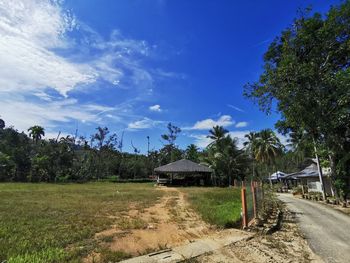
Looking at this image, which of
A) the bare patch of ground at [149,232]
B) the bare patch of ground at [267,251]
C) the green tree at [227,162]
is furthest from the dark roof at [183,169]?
the bare patch of ground at [267,251]

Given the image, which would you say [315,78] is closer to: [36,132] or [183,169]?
[183,169]

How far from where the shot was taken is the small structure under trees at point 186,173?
3497 cm

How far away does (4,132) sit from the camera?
56.2 m

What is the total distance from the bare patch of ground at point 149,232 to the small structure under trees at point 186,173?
2450cm

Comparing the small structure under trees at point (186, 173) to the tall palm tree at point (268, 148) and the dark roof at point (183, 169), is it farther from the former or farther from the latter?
the tall palm tree at point (268, 148)

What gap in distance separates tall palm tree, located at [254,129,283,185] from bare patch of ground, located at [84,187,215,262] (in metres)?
31.9

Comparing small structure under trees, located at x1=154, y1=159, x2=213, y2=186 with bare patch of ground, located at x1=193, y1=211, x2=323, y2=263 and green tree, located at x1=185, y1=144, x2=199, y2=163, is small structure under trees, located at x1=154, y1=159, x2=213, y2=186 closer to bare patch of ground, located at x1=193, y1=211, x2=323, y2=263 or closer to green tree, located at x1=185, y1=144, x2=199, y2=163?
green tree, located at x1=185, y1=144, x2=199, y2=163

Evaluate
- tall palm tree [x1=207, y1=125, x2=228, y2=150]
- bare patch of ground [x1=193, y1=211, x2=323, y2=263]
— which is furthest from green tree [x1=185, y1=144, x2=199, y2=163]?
bare patch of ground [x1=193, y1=211, x2=323, y2=263]

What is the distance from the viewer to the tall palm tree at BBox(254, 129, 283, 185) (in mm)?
39312

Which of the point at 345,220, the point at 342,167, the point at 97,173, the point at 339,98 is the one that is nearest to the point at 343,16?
the point at 339,98

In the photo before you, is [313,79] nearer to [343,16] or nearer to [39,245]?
[343,16]

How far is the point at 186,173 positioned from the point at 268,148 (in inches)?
535

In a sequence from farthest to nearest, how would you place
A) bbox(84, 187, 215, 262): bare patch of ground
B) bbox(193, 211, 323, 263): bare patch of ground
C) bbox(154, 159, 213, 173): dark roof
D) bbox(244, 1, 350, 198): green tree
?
bbox(154, 159, 213, 173): dark roof
bbox(244, 1, 350, 198): green tree
bbox(84, 187, 215, 262): bare patch of ground
bbox(193, 211, 323, 263): bare patch of ground

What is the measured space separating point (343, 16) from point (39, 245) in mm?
17327
